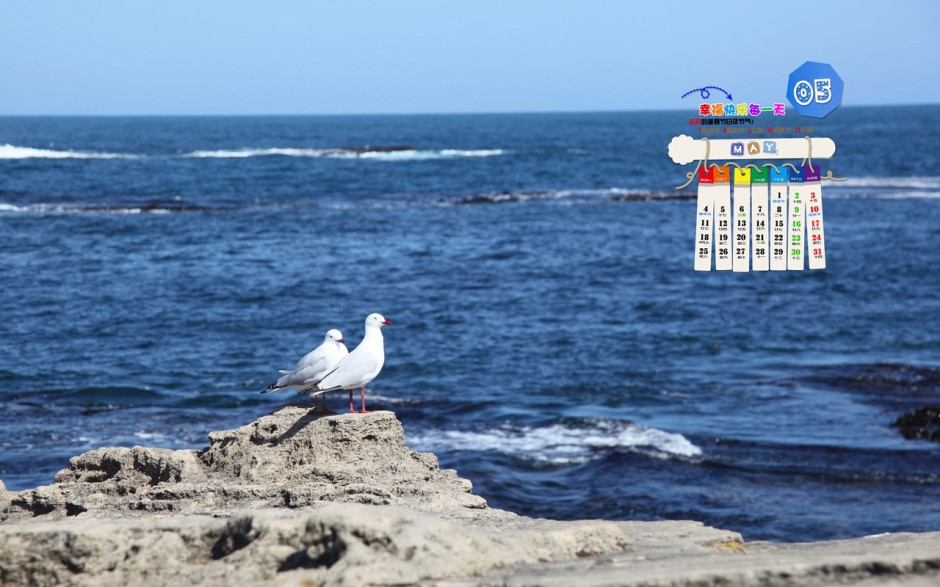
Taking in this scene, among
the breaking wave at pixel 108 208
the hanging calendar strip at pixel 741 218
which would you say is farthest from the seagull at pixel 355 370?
the breaking wave at pixel 108 208

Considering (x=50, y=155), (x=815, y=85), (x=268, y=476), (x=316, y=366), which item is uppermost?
(x=50, y=155)

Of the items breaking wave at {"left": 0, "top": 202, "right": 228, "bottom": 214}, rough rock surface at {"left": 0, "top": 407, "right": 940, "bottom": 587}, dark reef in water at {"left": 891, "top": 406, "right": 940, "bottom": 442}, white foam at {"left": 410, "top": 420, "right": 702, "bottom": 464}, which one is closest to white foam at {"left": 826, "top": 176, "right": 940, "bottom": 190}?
breaking wave at {"left": 0, "top": 202, "right": 228, "bottom": 214}

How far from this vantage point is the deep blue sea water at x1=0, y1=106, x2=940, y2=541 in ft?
44.0

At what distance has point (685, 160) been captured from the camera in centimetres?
618

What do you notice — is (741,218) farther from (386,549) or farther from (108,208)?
(108,208)

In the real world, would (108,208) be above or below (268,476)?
above

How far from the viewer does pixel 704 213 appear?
21.1 feet

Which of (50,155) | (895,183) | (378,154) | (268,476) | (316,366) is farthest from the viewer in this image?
(378,154)

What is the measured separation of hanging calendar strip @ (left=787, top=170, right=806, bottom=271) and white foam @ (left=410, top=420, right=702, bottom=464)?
7944 millimetres

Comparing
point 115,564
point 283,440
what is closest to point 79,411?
point 283,440

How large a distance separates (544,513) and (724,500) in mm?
2327

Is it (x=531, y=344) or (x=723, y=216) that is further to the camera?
(x=531, y=344)

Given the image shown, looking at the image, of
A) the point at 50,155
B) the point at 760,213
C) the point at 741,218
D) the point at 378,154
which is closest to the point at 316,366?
the point at 741,218

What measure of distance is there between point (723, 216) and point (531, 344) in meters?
14.5
